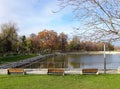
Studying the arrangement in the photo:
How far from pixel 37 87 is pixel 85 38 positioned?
8.53 metres

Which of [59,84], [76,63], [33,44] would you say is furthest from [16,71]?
[33,44]

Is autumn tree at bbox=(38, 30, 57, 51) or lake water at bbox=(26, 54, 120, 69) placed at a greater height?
autumn tree at bbox=(38, 30, 57, 51)

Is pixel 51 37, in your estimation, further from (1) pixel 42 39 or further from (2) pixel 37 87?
(2) pixel 37 87

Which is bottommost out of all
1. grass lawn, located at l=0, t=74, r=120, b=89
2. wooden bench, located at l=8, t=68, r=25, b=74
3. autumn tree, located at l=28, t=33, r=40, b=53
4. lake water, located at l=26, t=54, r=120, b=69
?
lake water, located at l=26, t=54, r=120, b=69

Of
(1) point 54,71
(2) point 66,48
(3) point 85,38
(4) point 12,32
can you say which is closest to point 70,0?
(3) point 85,38

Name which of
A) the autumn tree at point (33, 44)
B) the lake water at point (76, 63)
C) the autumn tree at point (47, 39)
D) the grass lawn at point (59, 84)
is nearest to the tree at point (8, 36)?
the lake water at point (76, 63)

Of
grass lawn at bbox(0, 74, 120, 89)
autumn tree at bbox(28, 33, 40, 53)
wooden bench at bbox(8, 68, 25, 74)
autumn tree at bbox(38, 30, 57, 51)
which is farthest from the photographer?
autumn tree at bbox(38, 30, 57, 51)

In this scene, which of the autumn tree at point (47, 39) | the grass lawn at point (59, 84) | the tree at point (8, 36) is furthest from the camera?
the autumn tree at point (47, 39)

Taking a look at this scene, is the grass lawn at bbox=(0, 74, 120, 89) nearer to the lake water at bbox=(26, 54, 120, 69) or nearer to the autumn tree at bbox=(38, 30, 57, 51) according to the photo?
the lake water at bbox=(26, 54, 120, 69)

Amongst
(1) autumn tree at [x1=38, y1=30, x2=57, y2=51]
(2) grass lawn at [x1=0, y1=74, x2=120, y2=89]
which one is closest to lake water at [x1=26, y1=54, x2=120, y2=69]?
(2) grass lawn at [x1=0, y1=74, x2=120, y2=89]

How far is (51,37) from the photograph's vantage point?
126m

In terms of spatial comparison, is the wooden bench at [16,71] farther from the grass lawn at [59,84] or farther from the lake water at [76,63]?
the lake water at [76,63]

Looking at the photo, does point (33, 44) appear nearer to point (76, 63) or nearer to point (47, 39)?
point (47, 39)

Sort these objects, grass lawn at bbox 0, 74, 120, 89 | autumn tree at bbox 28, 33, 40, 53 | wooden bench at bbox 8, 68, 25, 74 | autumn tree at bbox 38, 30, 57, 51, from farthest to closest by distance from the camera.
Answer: autumn tree at bbox 38, 30, 57, 51
autumn tree at bbox 28, 33, 40, 53
wooden bench at bbox 8, 68, 25, 74
grass lawn at bbox 0, 74, 120, 89
